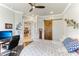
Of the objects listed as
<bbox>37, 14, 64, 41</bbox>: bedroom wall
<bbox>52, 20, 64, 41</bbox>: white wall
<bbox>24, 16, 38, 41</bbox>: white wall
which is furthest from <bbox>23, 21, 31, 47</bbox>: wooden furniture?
<bbox>52, 20, 64, 41</bbox>: white wall

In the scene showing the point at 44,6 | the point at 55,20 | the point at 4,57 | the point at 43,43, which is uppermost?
the point at 44,6

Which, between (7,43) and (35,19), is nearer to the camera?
(7,43)

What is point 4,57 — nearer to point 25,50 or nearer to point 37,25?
point 25,50

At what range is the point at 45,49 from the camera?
93.9 inches

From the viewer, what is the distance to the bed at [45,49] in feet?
7.59

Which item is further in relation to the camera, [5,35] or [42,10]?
[42,10]

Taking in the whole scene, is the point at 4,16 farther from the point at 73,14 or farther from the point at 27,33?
the point at 73,14

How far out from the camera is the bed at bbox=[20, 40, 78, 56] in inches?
91.1

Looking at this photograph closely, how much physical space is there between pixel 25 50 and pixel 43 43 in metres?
0.38

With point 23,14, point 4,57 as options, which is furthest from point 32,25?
point 4,57

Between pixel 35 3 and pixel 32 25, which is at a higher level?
pixel 35 3

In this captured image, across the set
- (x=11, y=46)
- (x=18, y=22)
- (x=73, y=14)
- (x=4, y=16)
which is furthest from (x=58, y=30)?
(x=4, y=16)

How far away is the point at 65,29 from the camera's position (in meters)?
2.43

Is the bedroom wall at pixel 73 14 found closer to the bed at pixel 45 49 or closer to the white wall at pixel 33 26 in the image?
the bed at pixel 45 49
